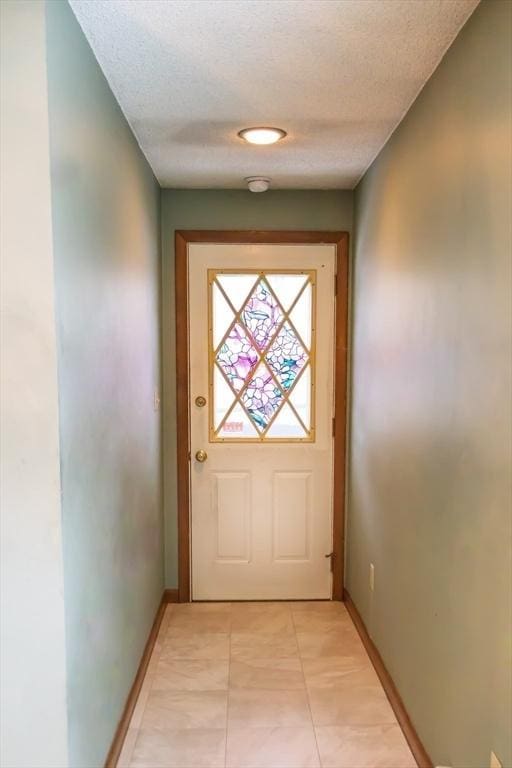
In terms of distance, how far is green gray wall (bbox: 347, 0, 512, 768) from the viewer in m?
1.32

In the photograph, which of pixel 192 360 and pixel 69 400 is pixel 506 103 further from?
pixel 192 360

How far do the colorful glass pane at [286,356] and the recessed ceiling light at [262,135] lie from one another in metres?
1.04

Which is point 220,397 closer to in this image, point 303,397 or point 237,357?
point 237,357

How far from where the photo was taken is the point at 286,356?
3074mm

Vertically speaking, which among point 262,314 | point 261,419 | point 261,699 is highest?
point 262,314

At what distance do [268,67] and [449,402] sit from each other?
3.68 ft

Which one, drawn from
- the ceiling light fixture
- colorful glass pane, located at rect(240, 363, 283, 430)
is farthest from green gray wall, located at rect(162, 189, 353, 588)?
colorful glass pane, located at rect(240, 363, 283, 430)

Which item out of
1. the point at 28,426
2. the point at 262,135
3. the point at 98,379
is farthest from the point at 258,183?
the point at 28,426

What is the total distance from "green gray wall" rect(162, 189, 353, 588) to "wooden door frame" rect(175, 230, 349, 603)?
0.12 feet

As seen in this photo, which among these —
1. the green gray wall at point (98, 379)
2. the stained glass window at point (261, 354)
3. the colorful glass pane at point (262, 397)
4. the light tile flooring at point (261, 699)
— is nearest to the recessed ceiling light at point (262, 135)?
the green gray wall at point (98, 379)

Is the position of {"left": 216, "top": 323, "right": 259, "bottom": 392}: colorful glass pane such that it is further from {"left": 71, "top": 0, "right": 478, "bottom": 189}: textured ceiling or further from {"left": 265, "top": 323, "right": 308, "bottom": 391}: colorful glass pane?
{"left": 71, "top": 0, "right": 478, "bottom": 189}: textured ceiling

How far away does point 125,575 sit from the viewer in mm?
2084

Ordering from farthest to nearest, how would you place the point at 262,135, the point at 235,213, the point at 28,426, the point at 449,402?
the point at 235,213, the point at 262,135, the point at 449,402, the point at 28,426

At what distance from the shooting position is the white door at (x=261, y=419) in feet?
9.98
